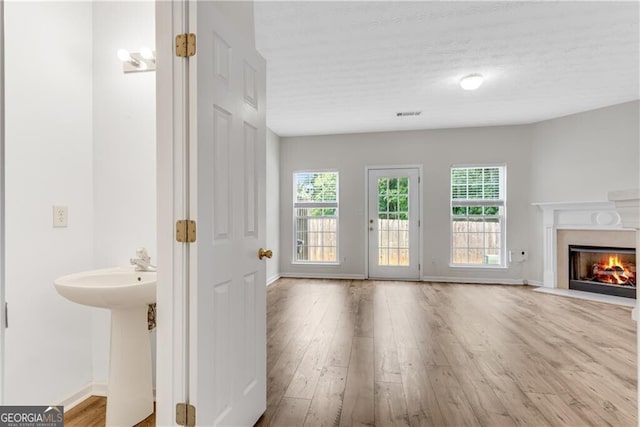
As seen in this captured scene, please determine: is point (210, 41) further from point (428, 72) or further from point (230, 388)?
point (428, 72)

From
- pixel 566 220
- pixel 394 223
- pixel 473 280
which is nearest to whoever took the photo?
pixel 566 220

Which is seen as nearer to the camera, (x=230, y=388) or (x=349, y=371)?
(x=230, y=388)

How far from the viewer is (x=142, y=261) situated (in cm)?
177

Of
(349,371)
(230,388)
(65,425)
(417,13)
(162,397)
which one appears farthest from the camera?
(417,13)

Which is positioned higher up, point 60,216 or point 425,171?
point 425,171

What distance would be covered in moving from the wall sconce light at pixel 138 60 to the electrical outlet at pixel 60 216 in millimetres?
849

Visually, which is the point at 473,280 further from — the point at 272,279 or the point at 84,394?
the point at 84,394

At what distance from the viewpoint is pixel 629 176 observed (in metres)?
4.36

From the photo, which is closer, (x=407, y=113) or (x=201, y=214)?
(x=201, y=214)

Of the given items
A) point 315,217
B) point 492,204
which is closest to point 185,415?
point 315,217

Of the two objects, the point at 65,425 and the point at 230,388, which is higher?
the point at 230,388

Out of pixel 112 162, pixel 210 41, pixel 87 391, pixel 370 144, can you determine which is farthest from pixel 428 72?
pixel 87 391

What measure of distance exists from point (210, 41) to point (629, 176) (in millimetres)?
5445

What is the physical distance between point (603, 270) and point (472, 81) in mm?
3455
